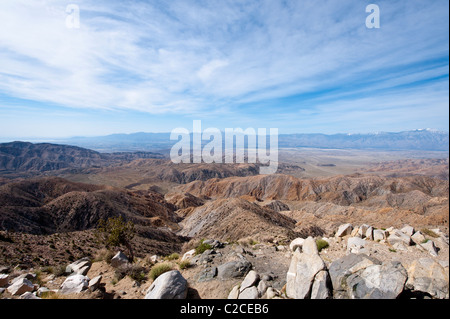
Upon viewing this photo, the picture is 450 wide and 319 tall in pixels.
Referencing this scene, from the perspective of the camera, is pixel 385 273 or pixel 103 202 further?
pixel 103 202

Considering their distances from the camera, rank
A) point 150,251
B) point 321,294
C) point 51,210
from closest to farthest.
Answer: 1. point 321,294
2. point 150,251
3. point 51,210

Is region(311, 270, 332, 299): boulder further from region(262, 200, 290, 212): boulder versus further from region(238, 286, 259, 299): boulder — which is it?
region(262, 200, 290, 212): boulder

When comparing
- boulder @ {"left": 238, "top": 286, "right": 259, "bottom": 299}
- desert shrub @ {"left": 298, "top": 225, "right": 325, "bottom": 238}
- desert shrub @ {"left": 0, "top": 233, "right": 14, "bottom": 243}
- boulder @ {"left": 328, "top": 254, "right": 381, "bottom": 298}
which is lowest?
desert shrub @ {"left": 298, "top": 225, "right": 325, "bottom": 238}

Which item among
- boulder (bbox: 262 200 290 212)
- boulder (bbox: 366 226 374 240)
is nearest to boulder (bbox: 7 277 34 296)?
boulder (bbox: 366 226 374 240)

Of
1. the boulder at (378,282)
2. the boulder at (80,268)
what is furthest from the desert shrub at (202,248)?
the boulder at (378,282)
